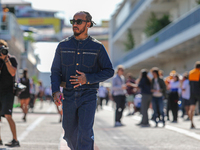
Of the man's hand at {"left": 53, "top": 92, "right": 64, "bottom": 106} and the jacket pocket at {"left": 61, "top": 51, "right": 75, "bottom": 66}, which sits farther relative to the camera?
the jacket pocket at {"left": 61, "top": 51, "right": 75, "bottom": 66}

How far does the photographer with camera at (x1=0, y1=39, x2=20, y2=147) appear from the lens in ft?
26.8

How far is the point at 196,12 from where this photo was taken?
23906 millimetres

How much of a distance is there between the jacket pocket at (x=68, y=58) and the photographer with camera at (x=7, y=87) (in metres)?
2.88

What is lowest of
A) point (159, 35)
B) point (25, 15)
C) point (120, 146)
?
point (120, 146)

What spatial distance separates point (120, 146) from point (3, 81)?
2437mm

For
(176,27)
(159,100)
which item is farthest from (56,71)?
(176,27)

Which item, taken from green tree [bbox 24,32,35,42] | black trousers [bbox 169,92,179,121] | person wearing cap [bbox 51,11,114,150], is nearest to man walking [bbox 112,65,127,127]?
black trousers [bbox 169,92,179,121]

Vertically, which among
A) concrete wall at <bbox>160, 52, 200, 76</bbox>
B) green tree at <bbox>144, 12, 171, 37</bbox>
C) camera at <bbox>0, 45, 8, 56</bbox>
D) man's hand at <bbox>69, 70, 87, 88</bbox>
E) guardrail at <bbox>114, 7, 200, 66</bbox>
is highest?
green tree at <bbox>144, 12, 171, 37</bbox>

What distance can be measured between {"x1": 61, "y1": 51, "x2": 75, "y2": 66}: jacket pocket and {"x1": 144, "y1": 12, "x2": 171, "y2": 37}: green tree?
31.6m

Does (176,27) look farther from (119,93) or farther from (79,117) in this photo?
(79,117)

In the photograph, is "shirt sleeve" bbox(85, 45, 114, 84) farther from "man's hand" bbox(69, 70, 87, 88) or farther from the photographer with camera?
the photographer with camera

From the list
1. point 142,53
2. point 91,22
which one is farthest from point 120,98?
point 142,53

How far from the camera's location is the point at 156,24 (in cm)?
3741

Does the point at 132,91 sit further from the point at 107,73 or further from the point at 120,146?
the point at 107,73
